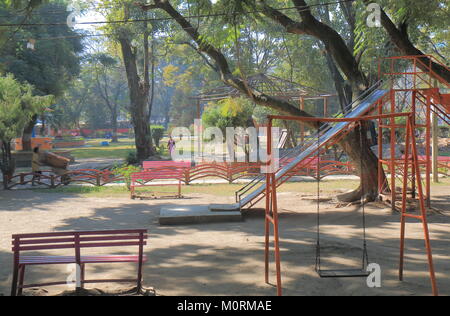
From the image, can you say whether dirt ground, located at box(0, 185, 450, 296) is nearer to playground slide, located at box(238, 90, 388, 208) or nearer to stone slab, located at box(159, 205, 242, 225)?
stone slab, located at box(159, 205, 242, 225)

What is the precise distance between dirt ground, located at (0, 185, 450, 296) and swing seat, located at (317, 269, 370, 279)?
0.09m

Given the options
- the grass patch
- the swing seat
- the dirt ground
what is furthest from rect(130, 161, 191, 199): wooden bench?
the swing seat

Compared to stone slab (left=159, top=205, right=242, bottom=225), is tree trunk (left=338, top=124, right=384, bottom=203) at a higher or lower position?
higher

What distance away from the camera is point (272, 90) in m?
25.9

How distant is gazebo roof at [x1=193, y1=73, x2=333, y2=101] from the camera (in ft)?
81.1

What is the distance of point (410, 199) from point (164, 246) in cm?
766

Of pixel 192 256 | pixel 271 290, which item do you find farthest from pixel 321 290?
pixel 192 256

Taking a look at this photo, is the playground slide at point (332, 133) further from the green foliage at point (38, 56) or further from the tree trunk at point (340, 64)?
the green foliage at point (38, 56)

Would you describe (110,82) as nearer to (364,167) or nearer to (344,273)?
(364,167)

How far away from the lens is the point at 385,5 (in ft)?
44.5

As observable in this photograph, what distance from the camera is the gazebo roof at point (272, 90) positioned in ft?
81.1

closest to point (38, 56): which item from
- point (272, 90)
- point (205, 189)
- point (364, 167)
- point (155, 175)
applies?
point (272, 90)

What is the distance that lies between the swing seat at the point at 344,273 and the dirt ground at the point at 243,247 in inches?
3.4
